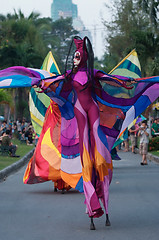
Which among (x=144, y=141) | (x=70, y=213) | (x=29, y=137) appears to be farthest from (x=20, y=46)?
(x=70, y=213)

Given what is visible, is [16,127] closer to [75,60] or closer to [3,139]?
[3,139]

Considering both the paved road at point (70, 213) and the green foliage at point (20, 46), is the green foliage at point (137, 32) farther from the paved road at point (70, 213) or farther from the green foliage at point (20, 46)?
the paved road at point (70, 213)

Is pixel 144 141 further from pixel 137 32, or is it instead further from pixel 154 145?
pixel 137 32

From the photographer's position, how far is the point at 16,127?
3928cm

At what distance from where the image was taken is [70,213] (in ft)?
26.6

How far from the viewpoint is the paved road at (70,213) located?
6477 mm

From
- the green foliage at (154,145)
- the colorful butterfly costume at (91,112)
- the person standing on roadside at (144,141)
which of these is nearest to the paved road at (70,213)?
the colorful butterfly costume at (91,112)

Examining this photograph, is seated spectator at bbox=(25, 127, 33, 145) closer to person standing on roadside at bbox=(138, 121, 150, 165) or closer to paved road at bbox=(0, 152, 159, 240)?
person standing on roadside at bbox=(138, 121, 150, 165)

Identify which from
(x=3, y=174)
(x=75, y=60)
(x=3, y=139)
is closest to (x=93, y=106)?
(x=75, y=60)

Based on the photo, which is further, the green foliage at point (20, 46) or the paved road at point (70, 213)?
the green foliage at point (20, 46)

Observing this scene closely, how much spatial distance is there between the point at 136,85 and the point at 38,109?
530cm

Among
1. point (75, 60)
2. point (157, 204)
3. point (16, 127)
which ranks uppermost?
point (75, 60)

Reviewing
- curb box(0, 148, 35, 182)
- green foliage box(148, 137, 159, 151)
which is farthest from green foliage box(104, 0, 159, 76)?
curb box(0, 148, 35, 182)

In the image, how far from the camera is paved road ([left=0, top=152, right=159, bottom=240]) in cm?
648
